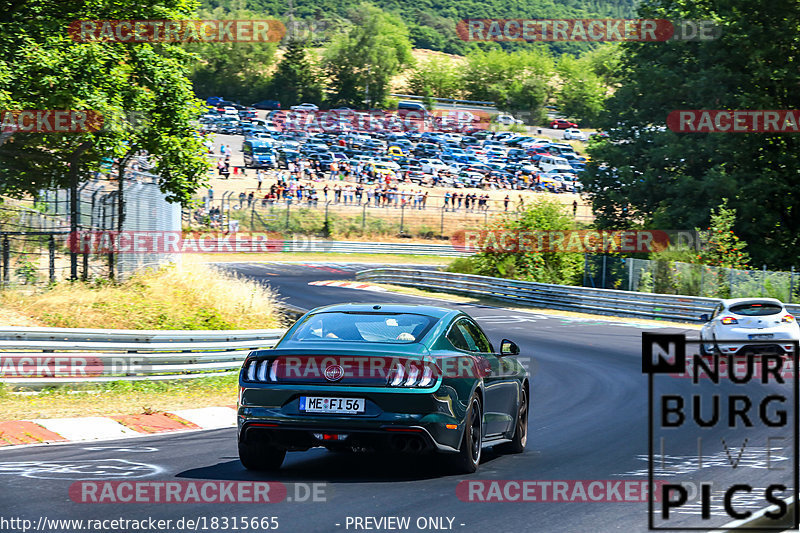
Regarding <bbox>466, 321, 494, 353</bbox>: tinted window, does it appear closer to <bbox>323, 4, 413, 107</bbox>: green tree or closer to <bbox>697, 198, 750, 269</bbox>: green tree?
<bbox>697, 198, 750, 269</bbox>: green tree

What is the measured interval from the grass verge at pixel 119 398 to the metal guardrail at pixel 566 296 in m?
19.5

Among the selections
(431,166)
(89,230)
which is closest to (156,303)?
(89,230)

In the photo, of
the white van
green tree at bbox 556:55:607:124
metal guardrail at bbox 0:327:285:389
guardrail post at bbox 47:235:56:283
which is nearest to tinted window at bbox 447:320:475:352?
metal guardrail at bbox 0:327:285:389

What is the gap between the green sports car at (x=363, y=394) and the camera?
8.05 meters

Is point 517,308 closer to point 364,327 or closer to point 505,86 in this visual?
point 364,327

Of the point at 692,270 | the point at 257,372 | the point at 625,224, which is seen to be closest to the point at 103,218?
the point at 257,372

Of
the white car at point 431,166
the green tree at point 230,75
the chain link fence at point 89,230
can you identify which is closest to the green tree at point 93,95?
the chain link fence at point 89,230

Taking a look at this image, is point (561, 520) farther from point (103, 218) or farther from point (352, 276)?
point (352, 276)

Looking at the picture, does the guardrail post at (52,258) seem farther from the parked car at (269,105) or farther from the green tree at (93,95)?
the parked car at (269,105)

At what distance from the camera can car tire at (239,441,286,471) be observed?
8602mm

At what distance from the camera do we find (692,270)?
35656 mm

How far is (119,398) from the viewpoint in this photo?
Result: 14.3 meters

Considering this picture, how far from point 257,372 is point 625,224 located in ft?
143

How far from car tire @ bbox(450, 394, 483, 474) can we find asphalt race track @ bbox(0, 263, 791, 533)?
0.11m
